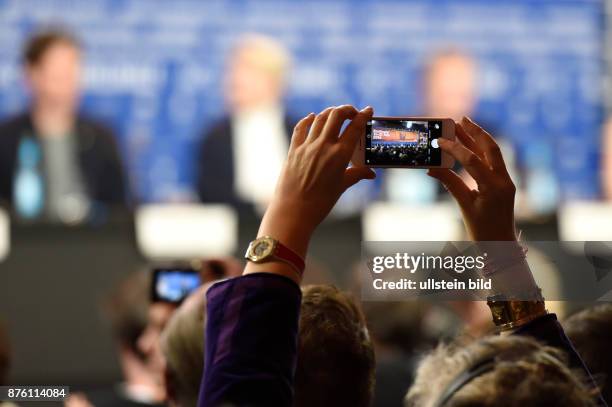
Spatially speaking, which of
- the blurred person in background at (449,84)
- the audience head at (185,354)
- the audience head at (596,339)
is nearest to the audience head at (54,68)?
the blurred person in background at (449,84)

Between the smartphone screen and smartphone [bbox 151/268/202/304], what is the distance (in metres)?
0.69

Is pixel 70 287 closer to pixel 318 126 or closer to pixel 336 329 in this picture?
pixel 336 329

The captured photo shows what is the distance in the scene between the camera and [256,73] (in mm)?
6305

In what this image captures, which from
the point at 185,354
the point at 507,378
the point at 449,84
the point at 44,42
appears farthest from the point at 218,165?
the point at 507,378

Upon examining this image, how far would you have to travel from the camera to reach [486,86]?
6.50 meters

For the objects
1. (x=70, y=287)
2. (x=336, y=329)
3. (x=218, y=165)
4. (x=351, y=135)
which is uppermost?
(x=351, y=135)

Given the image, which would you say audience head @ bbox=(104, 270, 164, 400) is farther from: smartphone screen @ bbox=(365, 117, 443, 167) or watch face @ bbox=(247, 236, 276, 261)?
watch face @ bbox=(247, 236, 276, 261)

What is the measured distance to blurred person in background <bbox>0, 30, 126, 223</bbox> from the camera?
18.3 feet

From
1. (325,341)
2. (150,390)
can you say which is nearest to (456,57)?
(150,390)

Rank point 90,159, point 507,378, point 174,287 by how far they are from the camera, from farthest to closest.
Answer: point 90,159 → point 174,287 → point 507,378

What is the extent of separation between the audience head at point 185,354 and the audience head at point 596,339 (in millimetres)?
484

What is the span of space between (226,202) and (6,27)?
5.90 ft

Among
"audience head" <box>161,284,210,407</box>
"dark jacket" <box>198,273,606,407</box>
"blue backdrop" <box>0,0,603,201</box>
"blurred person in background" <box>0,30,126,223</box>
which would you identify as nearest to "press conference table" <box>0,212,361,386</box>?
"blurred person in background" <box>0,30,126,223</box>

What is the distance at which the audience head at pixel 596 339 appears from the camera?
4.30 ft
